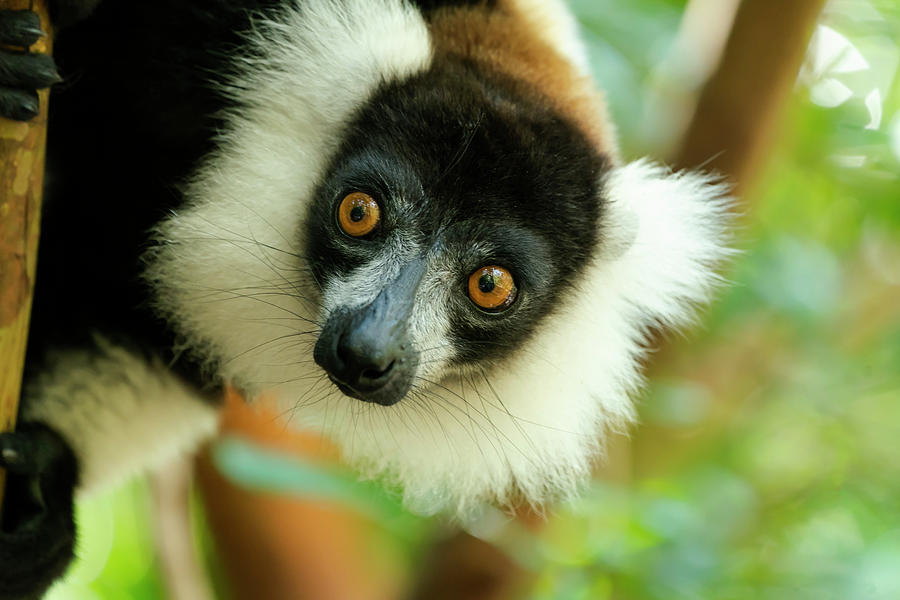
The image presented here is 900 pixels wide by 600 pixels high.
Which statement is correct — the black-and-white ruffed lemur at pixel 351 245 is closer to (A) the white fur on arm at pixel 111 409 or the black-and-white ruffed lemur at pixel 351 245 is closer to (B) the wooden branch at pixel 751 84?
(A) the white fur on arm at pixel 111 409

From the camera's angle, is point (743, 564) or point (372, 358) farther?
point (743, 564)

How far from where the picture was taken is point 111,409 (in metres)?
2.63

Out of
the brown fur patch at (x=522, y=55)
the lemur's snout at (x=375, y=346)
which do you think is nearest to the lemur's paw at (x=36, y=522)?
the lemur's snout at (x=375, y=346)

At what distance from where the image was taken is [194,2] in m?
2.29

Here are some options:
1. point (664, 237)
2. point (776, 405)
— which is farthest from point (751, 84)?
point (776, 405)

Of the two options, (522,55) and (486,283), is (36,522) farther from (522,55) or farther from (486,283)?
(522,55)

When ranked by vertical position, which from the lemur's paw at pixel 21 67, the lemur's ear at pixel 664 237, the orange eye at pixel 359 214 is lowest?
the lemur's paw at pixel 21 67

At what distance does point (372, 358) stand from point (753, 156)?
5.15 feet

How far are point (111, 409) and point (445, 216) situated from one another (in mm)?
1204

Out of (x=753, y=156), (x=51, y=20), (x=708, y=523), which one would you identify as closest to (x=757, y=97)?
(x=753, y=156)

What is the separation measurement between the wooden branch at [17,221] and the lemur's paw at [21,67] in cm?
3

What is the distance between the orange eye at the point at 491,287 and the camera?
218cm

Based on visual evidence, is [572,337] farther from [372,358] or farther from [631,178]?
[372,358]

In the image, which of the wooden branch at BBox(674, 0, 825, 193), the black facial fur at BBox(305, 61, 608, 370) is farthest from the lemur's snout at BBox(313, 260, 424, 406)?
the wooden branch at BBox(674, 0, 825, 193)
